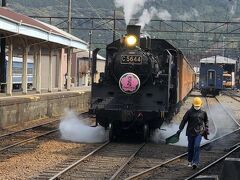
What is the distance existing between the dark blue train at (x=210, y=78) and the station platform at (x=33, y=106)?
868 inches

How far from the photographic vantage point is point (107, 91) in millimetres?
13953

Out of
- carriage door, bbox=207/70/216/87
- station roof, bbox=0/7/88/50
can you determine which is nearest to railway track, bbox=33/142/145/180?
station roof, bbox=0/7/88/50

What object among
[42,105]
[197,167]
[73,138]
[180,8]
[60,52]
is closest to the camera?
[197,167]

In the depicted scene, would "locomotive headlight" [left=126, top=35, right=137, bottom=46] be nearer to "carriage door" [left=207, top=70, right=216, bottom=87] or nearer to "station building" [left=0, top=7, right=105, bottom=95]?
"station building" [left=0, top=7, right=105, bottom=95]

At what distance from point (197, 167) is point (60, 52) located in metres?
21.9

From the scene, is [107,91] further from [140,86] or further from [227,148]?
[227,148]

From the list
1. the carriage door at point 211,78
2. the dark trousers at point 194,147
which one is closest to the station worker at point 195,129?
the dark trousers at point 194,147

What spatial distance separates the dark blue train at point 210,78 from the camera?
4888cm

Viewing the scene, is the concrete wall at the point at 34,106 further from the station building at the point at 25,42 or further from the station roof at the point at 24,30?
the station roof at the point at 24,30

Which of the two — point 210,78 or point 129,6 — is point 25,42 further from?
point 210,78

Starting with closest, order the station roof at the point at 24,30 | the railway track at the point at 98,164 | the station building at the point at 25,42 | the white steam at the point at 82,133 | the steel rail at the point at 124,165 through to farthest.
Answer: the steel rail at the point at 124,165 → the railway track at the point at 98,164 → the white steam at the point at 82,133 → the station roof at the point at 24,30 → the station building at the point at 25,42

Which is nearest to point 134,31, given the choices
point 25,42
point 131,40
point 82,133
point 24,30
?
point 131,40

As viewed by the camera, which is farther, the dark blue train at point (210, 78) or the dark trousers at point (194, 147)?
the dark blue train at point (210, 78)

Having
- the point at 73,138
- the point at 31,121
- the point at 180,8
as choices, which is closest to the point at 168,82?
the point at 73,138
